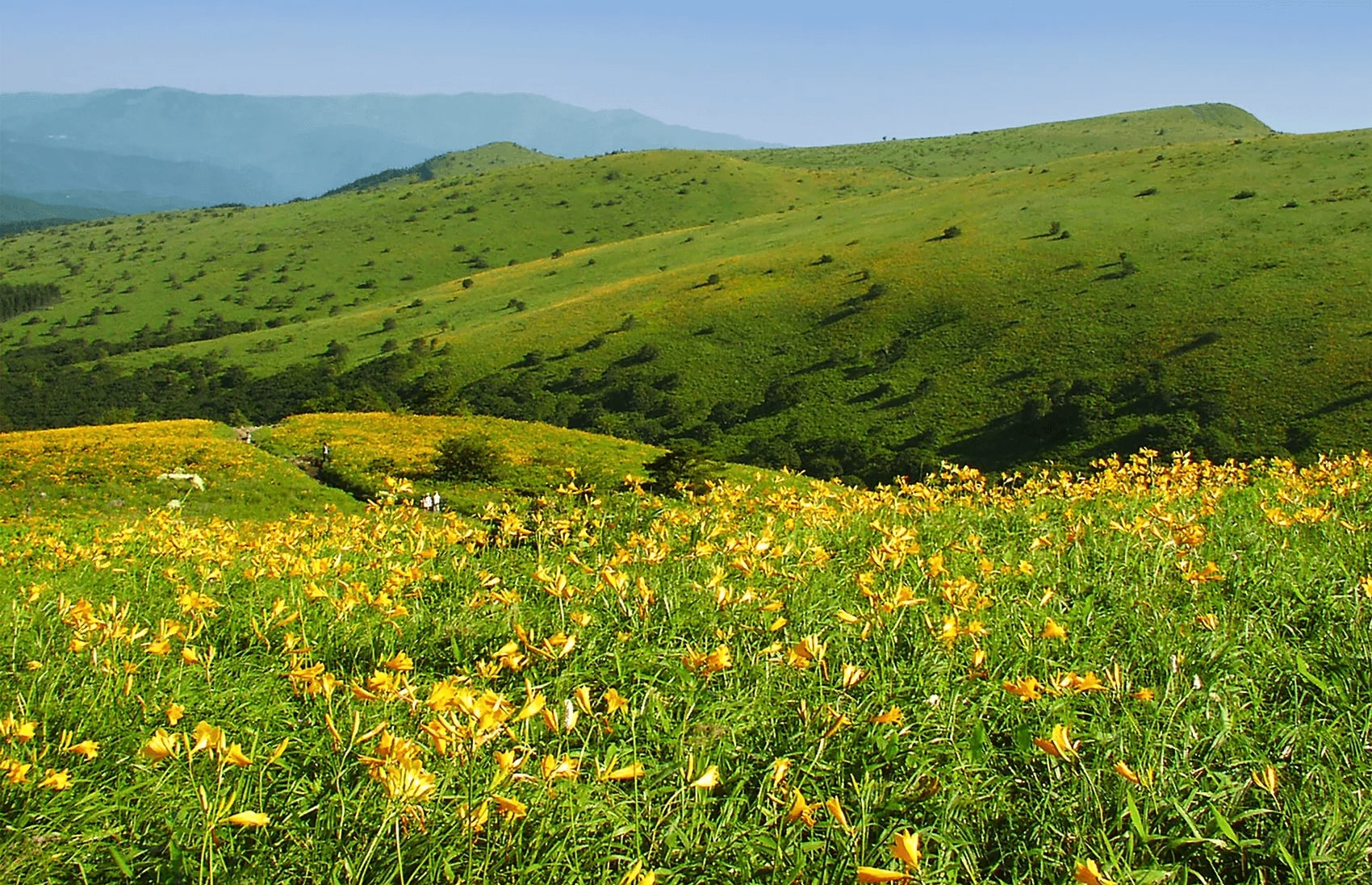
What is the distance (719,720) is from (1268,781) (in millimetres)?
1969

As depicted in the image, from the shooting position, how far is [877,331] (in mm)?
86375

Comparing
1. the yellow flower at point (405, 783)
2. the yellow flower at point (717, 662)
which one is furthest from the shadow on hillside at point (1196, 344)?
the yellow flower at point (405, 783)

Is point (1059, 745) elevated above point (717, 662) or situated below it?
above

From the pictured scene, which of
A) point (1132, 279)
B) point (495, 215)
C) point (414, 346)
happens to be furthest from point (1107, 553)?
point (495, 215)

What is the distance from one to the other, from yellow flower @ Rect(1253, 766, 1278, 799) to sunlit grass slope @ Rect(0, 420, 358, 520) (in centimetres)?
2318

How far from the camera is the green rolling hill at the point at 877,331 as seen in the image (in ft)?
214

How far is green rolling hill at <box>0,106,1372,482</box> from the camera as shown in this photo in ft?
214

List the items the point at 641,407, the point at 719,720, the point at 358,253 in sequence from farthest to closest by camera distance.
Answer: the point at 358,253 < the point at 641,407 < the point at 719,720

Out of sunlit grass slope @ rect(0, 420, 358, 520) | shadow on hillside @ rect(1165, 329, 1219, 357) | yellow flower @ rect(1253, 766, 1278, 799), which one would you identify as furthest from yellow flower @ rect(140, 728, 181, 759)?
shadow on hillside @ rect(1165, 329, 1219, 357)

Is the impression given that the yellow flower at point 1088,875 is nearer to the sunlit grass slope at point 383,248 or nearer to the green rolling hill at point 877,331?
the green rolling hill at point 877,331

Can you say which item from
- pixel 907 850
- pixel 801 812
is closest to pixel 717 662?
pixel 801 812

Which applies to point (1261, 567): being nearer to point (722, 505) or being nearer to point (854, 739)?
point (854, 739)

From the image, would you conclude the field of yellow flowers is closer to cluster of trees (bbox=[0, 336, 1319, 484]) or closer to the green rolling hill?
cluster of trees (bbox=[0, 336, 1319, 484])

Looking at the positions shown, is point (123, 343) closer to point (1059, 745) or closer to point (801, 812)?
point (801, 812)
